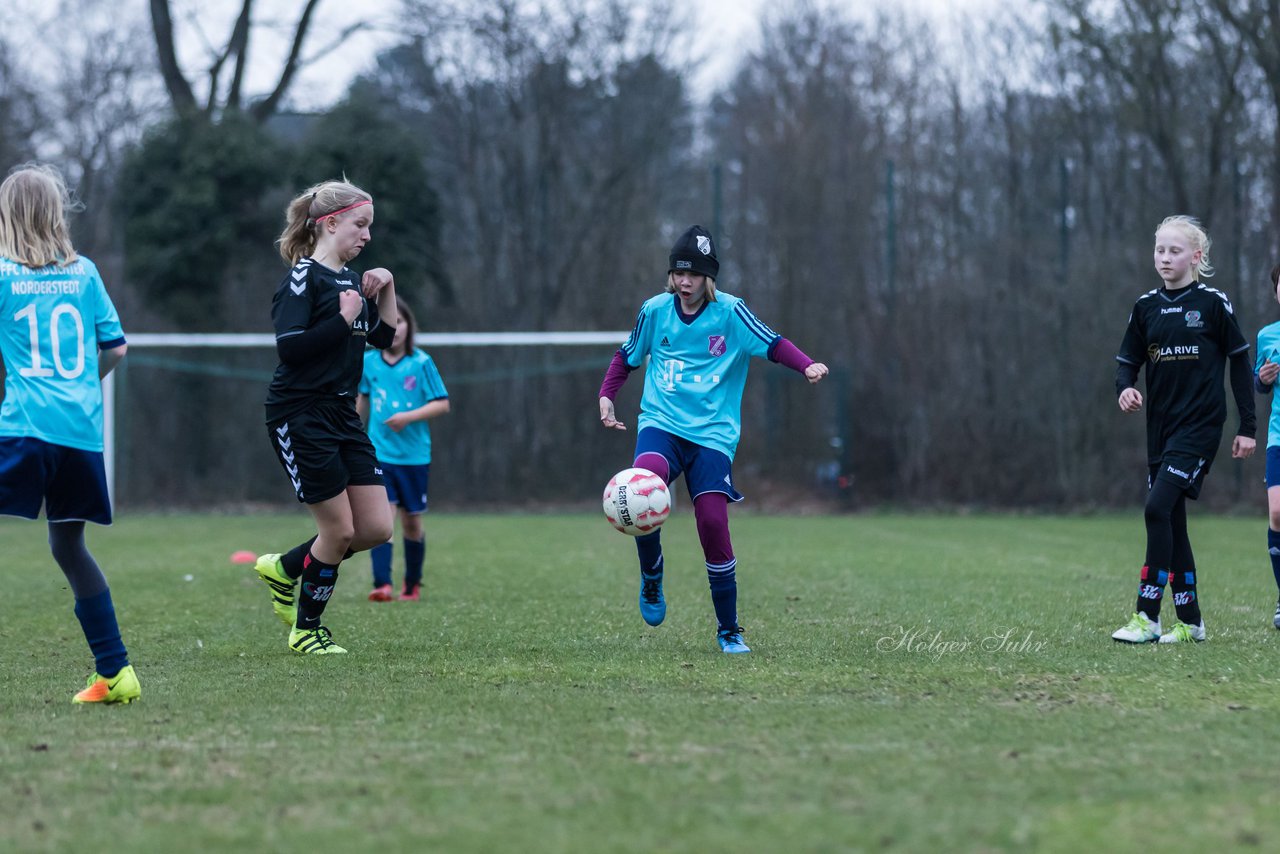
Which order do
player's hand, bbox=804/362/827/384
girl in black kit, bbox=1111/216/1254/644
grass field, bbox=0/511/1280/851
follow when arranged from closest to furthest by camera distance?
grass field, bbox=0/511/1280/851 < player's hand, bbox=804/362/827/384 < girl in black kit, bbox=1111/216/1254/644

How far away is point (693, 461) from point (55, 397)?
2.69 meters

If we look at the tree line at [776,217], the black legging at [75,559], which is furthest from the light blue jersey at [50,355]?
the tree line at [776,217]

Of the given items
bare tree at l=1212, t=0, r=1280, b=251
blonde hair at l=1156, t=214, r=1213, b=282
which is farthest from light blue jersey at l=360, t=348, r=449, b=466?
bare tree at l=1212, t=0, r=1280, b=251

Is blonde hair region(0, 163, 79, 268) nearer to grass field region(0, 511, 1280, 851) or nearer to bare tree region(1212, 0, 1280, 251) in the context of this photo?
grass field region(0, 511, 1280, 851)

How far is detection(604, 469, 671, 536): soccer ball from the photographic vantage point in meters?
6.01

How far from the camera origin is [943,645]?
19.9ft

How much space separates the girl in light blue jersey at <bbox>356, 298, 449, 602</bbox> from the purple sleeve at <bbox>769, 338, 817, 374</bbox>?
9.99 feet

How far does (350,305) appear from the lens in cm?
566

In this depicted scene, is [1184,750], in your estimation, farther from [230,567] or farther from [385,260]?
[385,260]

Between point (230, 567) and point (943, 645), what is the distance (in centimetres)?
653

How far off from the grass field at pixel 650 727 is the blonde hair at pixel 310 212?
5.77ft

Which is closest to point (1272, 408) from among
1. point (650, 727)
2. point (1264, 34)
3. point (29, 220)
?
point (650, 727)

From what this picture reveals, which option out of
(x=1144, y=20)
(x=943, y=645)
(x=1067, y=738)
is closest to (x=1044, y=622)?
(x=943, y=645)

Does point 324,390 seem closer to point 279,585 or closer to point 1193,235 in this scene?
point 279,585
